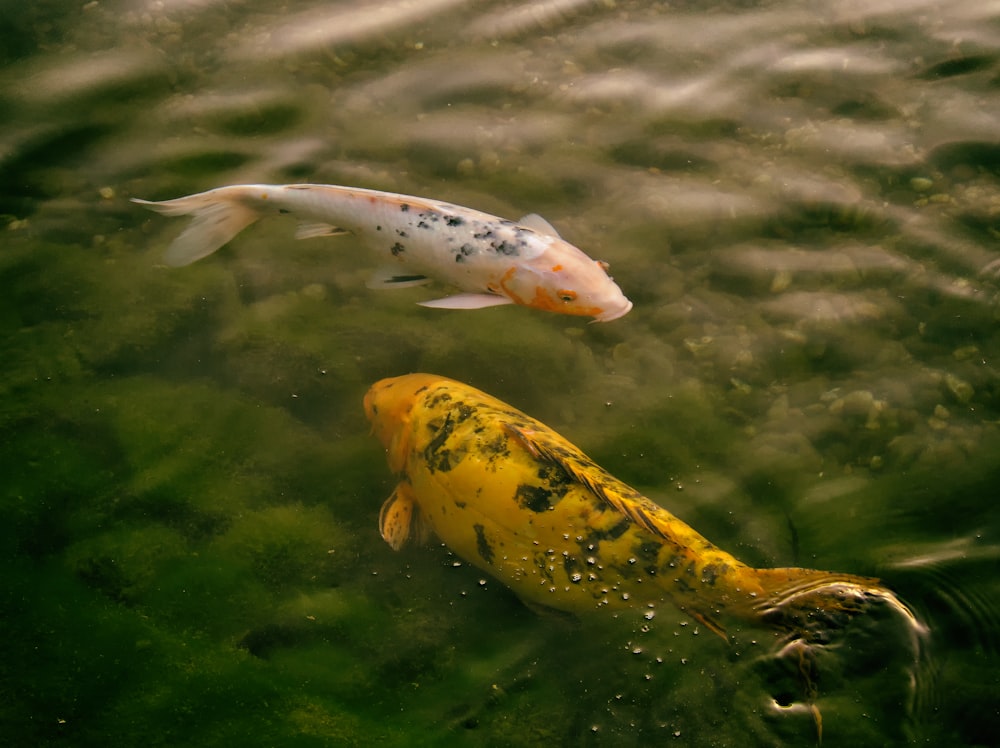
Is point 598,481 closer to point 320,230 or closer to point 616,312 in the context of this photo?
point 616,312

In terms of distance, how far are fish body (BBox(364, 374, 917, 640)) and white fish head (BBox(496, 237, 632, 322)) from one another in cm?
57

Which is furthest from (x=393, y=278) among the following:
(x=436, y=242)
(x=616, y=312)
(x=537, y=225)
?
(x=616, y=312)

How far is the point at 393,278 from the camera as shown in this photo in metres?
4.04

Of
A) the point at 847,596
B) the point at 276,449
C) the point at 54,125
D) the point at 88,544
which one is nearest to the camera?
the point at 847,596

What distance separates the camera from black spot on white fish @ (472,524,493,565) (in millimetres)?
3336

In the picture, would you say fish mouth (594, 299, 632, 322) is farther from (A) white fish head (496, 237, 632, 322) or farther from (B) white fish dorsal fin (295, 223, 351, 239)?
(B) white fish dorsal fin (295, 223, 351, 239)

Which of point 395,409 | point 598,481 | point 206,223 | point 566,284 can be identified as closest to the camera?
point 598,481

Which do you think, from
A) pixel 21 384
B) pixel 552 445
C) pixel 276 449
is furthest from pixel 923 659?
pixel 21 384

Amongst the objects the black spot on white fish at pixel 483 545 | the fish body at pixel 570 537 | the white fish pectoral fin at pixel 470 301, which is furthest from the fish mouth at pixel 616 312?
the black spot on white fish at pixel 483 545

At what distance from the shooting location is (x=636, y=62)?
5.02m

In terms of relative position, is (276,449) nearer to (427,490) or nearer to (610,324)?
(427,490)

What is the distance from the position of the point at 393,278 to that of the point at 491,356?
62 cm

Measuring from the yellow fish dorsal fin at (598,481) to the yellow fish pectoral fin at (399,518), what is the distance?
58cm

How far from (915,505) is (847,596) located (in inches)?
26.2
